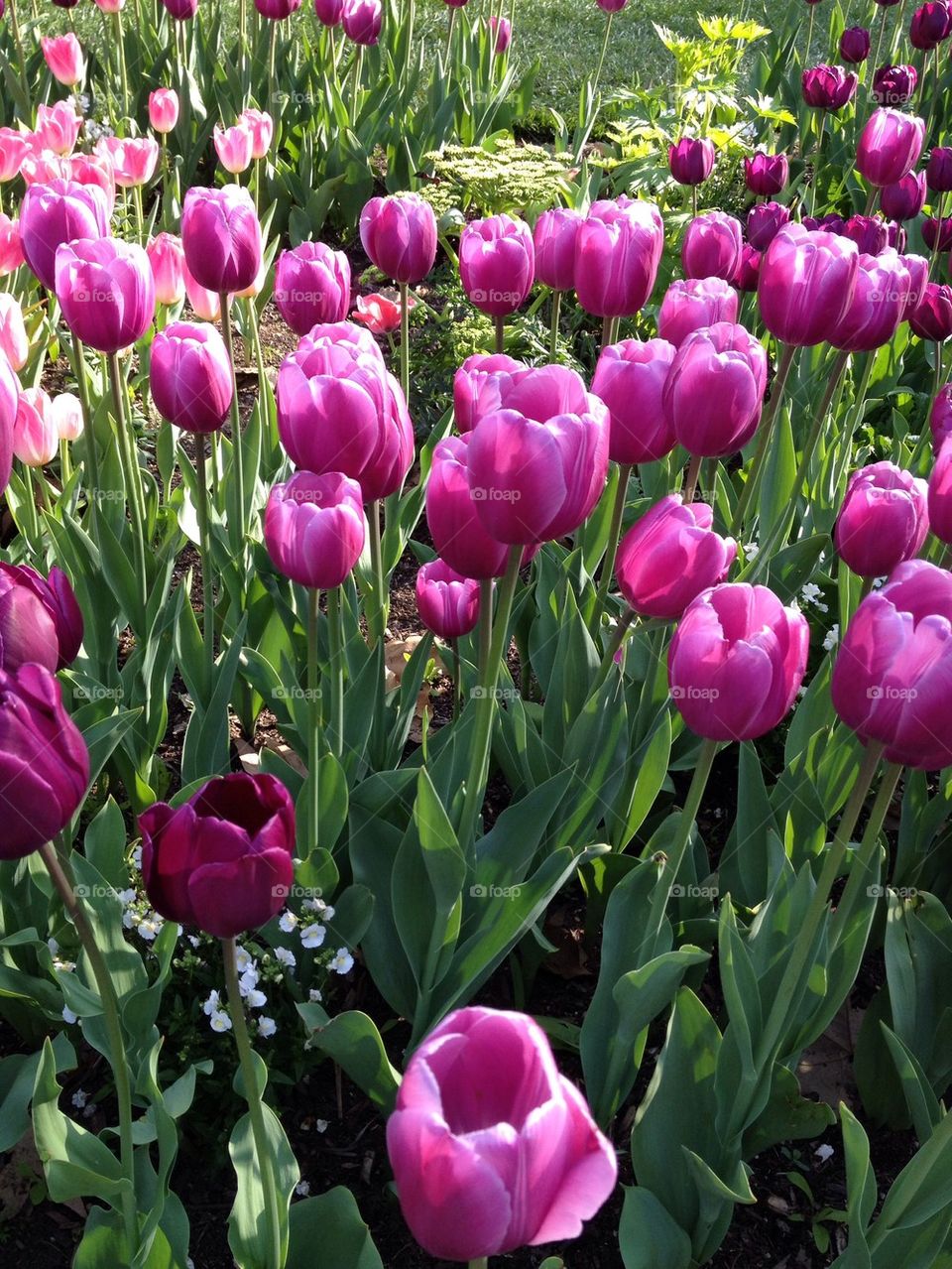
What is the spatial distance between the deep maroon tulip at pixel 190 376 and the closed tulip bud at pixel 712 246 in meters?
1.06

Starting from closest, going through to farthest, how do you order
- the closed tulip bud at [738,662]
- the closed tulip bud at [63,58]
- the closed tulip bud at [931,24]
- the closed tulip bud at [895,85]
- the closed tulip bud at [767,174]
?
the closed tulip bud at [738,662], the closed tulip bud at [767,174], the closed tulip bud at [63,58], the closed tulip bud at [895,85], the closed tulip bud at [931,24]

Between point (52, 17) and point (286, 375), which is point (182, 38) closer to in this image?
point (52, 17)

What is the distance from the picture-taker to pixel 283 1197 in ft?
4.39

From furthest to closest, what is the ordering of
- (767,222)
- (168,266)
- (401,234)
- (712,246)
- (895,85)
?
(895,85), (767,222), (168,266), (712,246), (401,234)

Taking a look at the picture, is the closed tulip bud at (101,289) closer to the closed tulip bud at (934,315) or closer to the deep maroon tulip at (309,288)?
the deep maroon tulip at (309,288)

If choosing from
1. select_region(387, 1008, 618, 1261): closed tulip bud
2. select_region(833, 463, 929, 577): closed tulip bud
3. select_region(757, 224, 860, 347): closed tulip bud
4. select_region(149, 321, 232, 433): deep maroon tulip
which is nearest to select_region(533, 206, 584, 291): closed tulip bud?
select_region(757, 224, 860, 347): closed tulip bud

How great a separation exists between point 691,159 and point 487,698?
222cm

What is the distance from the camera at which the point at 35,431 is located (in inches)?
90.5

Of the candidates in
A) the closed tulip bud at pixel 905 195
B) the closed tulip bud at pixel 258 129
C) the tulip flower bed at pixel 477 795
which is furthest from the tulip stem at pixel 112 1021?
the closed tulip bud at pixel 905 195

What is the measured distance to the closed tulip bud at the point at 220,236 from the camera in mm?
1956

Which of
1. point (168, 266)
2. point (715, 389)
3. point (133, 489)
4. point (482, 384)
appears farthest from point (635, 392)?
point (168, 266)

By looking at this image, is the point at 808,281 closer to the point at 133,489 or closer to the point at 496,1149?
the point at 133,489

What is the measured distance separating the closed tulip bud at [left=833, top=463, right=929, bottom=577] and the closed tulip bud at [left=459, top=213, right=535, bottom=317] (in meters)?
0.78

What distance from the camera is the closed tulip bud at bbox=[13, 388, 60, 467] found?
7.41 ft
